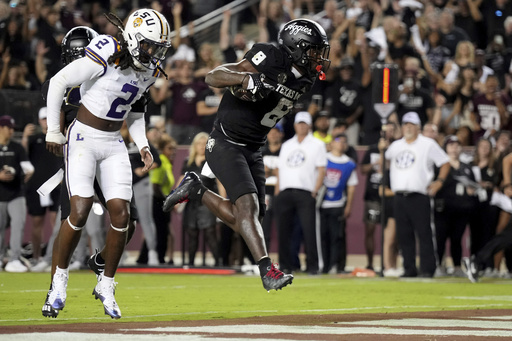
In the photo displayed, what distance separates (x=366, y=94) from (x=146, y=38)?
34.4 ft

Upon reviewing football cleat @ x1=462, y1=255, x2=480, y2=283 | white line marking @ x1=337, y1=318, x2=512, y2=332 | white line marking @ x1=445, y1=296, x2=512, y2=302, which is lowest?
football cleat @ x1=462, y1=255, x2=480, y2=283

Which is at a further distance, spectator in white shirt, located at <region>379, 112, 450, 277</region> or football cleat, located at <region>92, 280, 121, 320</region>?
spectator in white shirt, located at <region>379, 112, 450, 277</region>

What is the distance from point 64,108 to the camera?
9.20 meters

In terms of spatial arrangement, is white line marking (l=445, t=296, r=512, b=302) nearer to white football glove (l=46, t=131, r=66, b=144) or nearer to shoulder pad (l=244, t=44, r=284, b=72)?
shoulder pad (l=244, t=44, r=284, b=72)

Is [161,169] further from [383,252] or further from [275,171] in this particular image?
[383,252]

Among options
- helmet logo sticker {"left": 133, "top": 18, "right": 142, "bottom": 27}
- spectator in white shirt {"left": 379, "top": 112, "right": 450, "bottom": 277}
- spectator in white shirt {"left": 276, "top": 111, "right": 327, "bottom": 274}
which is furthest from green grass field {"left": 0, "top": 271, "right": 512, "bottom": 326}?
helmet logo sticker {"left": 133, "top": 18, "right": 142, "bottom": 27}

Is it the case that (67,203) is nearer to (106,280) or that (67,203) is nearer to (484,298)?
(106,280)

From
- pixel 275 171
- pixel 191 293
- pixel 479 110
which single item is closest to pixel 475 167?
pixel 479 110

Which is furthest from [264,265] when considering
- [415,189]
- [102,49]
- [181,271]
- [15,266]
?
[15,266]

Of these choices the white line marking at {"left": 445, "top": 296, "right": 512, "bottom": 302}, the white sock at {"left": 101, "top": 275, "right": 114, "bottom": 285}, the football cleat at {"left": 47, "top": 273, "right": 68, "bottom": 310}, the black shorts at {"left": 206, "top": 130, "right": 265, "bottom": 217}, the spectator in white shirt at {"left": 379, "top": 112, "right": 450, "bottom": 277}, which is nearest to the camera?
the football cleat at {"left": 47, "top": 273, "right": 68, "bottom": 310}

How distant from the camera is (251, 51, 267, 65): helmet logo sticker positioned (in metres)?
8.28

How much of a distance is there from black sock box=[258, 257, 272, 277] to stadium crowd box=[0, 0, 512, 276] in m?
7.10

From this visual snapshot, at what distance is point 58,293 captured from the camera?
7.71 metres

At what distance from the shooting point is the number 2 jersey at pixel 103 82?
25.4ft
